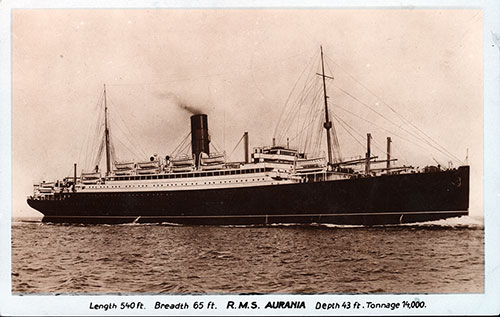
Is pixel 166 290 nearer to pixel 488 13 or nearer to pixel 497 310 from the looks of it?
pixel 497 310

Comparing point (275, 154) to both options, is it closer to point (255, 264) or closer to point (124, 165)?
point (255, 264)

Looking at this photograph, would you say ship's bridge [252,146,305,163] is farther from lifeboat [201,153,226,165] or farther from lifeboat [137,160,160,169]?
lifeboat [137,160,160,169]

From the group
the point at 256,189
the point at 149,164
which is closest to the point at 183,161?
the point at 149,164

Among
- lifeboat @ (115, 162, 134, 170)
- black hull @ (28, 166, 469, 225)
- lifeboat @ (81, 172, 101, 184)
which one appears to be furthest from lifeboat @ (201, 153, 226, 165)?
lifeboat @ (81, 172, 101, 184)

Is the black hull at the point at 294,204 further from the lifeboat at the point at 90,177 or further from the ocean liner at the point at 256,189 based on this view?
the lifeboat at the point at 90,177

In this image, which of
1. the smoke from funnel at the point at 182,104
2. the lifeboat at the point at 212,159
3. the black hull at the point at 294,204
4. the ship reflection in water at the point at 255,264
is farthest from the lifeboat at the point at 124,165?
the smoke from funnel at the point at 182,104

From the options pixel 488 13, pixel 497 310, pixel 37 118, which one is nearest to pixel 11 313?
pixel 37 118
